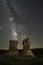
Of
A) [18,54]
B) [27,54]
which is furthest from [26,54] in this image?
[18,54]

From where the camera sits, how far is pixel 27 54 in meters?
66.7

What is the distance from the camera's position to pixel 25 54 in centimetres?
6725

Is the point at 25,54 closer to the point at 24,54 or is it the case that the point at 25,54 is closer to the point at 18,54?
the point at 24,54

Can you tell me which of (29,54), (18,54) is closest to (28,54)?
(29,54)

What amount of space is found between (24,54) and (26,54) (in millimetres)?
1120

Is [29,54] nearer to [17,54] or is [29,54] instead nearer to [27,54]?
[27,54]

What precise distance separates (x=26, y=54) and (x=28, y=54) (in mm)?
851

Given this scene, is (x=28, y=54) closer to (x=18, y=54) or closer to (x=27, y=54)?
(x=27, y=54)

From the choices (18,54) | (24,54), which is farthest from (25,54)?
(18,54)

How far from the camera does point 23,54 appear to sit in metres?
67.1

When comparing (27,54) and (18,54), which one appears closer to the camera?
(27,54)

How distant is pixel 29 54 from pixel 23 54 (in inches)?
74.8

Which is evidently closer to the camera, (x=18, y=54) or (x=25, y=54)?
(x=25, y=54)

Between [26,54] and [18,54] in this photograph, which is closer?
[26,54]
